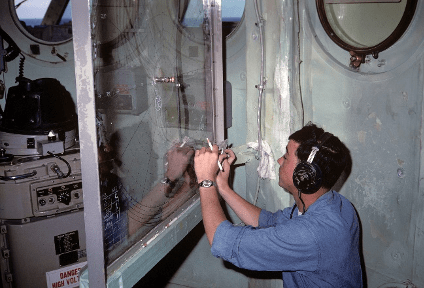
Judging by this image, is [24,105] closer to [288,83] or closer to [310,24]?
[288,83]

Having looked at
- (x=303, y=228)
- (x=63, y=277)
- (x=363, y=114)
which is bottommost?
(x=63, y=277)

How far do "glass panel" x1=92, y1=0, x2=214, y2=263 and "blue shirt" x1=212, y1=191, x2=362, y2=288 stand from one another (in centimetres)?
33

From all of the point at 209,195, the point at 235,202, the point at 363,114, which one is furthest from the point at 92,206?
the point at 363,114

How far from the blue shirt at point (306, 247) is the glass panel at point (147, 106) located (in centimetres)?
33

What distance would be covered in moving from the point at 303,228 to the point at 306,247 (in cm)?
7

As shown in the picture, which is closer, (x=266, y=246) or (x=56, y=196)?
(x=266, y=246)

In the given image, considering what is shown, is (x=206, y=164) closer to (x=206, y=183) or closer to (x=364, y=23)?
(x=206, y=183)

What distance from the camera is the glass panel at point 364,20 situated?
1686mm

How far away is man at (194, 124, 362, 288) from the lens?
1301mm

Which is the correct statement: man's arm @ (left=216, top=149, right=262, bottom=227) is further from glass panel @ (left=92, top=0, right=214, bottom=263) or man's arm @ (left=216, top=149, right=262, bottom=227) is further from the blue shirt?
the blue shirt

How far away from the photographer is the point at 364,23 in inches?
70.1

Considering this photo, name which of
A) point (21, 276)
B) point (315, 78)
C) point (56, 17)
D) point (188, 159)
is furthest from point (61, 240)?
point (56, 17)

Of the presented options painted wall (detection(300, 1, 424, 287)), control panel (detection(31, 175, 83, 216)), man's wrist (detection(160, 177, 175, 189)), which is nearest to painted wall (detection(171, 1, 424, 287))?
painted wall (detection(300, 1, 424, 287))

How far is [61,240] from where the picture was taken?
2.18m
